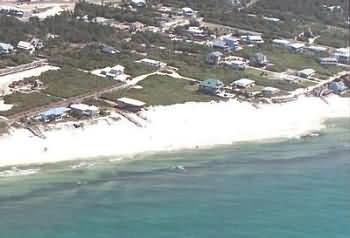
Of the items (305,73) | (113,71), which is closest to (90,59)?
(113,71)

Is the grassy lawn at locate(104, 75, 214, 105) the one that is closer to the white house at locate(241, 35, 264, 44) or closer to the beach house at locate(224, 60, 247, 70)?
the beach house at locate(224, 60, 247, 70)

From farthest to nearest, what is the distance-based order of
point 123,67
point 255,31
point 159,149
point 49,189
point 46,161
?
point 255,31
point 123,67
point 159,149
point 46,161
point 49,189

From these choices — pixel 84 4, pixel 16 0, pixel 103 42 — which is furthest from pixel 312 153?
pixel 16 0

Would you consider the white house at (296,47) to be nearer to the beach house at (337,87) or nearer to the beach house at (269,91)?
the beach house at (337,87)

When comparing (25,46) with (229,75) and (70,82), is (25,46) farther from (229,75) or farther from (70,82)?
(229,75)

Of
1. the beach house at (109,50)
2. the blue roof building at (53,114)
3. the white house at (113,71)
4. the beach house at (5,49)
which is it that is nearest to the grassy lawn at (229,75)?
the white house at (113,71)

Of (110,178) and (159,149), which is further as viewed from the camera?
(159,149)

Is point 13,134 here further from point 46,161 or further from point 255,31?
point 255,31
